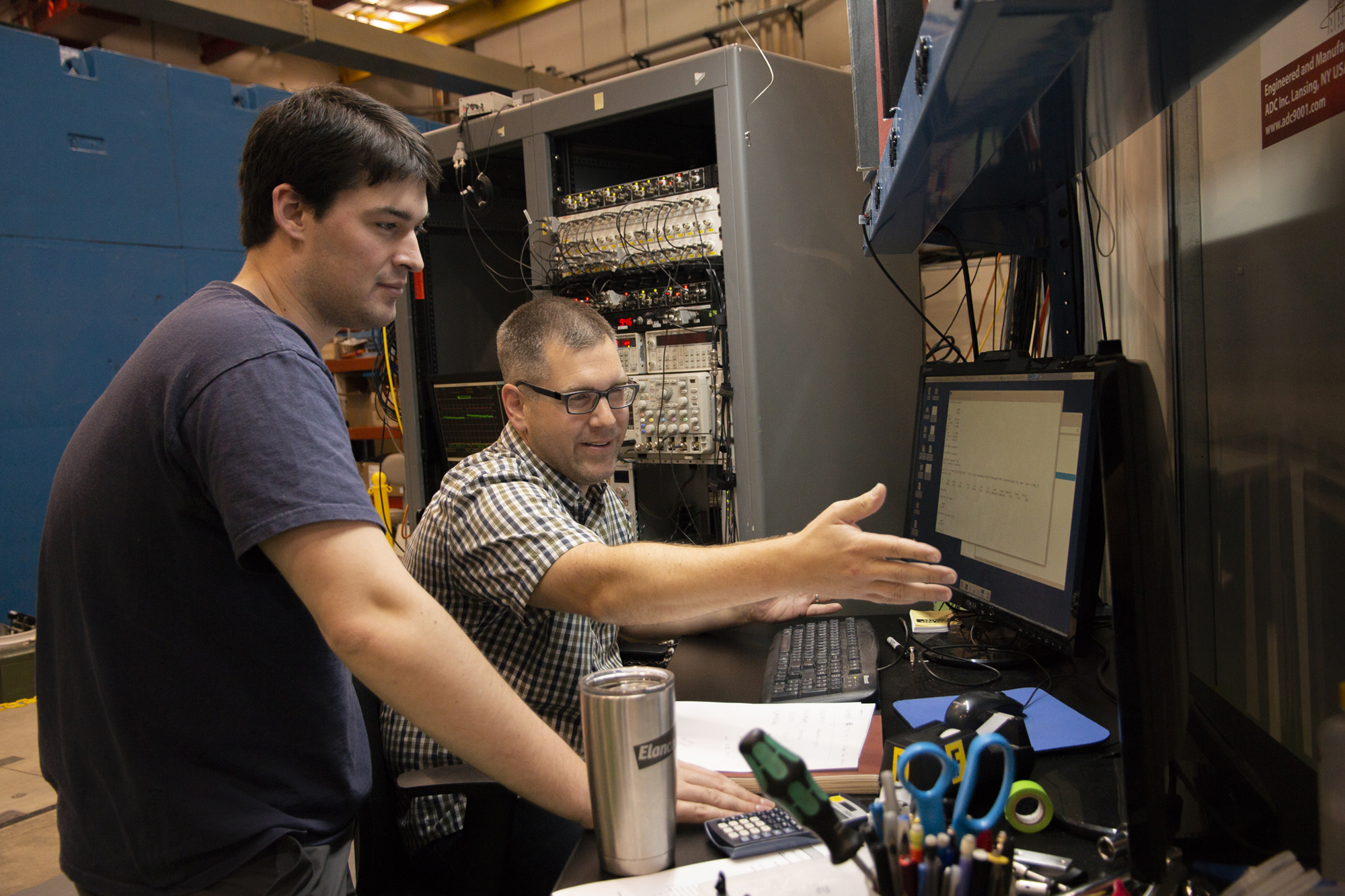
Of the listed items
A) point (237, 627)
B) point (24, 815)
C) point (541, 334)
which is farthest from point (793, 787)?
point (24, 815)

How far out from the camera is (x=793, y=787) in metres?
0.55

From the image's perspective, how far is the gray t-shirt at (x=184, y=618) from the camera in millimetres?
802

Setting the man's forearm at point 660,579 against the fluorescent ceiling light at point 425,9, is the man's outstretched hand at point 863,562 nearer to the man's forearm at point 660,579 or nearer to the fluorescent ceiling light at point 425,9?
the man's forearm at point 660,579

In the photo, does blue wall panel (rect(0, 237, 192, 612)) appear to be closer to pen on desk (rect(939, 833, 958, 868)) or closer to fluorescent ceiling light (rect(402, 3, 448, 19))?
fluorescent ceiling light (rect(402, 3, 448, 19))

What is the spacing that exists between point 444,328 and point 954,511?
214 cm

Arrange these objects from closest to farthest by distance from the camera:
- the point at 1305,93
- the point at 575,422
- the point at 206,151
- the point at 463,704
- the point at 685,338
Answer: the point at 463,704, the point at 1305,93, the point at 575,422, the point at 685,338, the point at 206,151

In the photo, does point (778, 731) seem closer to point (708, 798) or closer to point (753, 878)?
point (708, 798)

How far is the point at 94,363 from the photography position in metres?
3.83

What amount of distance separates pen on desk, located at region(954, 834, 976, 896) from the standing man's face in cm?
85

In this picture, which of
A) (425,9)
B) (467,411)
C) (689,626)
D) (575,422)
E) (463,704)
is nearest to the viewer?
(463,704)

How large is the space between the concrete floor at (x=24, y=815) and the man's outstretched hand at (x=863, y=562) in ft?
6.68

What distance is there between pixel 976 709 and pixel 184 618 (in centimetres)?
84

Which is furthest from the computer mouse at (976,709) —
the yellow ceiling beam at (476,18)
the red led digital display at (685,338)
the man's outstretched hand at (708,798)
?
the yellow ceiling beam at (476,18)

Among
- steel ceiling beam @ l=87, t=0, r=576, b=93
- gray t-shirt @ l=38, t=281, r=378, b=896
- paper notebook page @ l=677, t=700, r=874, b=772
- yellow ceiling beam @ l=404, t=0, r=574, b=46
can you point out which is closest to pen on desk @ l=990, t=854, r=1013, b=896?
paper notebook page @ l=677, t=700, r=874, b=772
